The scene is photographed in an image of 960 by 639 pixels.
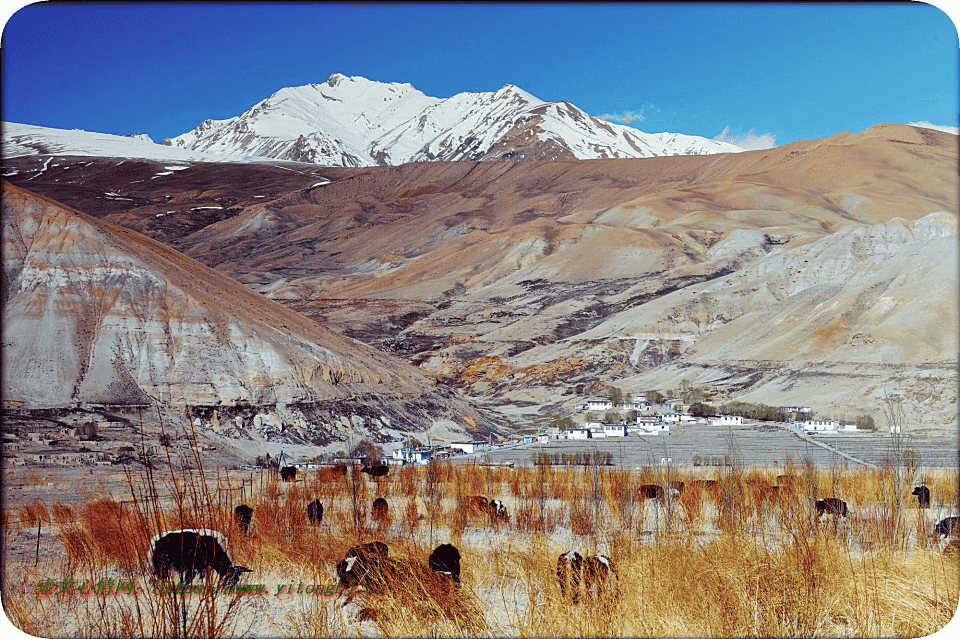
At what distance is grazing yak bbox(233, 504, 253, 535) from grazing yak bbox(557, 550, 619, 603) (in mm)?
4482

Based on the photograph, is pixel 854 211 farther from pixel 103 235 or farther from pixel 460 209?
pixel 103 235

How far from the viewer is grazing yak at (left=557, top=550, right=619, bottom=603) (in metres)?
6.68

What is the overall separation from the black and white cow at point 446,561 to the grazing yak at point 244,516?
327 cm

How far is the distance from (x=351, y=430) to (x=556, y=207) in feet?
386

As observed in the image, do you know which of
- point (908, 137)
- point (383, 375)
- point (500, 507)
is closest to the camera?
point (500, 507)

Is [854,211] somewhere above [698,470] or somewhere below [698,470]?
above

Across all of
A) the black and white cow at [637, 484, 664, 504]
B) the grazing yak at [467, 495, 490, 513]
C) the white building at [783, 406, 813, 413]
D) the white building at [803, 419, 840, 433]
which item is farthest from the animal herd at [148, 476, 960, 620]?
the white building at [783, 406, 813, 413]

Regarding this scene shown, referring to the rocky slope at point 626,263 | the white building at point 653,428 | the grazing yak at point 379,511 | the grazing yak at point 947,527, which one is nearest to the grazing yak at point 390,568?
the grazing yak at point 379,511

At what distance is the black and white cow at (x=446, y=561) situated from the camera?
739cm

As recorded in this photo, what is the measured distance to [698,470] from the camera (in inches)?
979

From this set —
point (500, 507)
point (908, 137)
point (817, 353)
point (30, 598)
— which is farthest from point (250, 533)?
point (908, 137)

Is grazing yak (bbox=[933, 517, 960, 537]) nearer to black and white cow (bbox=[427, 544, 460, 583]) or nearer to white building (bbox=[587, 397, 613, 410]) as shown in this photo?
black and white cow (bbox=[427, 544, 460, 583])

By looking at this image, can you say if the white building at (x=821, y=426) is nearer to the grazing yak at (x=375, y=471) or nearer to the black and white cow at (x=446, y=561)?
the grazing yak at (x=375, y=471)

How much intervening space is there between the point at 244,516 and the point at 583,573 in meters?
5.86
